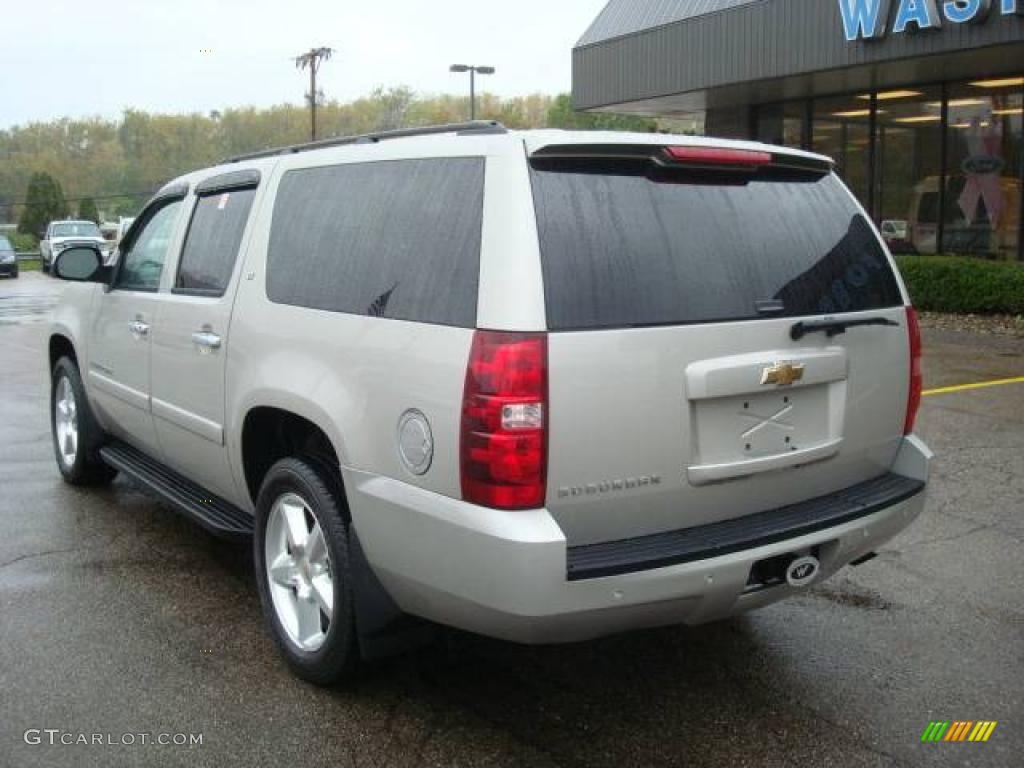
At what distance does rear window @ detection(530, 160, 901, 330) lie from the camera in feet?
9.59

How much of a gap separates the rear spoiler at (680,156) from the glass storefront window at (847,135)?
49.6ft

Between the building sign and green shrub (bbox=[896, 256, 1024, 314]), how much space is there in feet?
11.1

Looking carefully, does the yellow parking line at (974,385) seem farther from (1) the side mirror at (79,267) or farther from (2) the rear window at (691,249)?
(1) the side mirror at (79,267)

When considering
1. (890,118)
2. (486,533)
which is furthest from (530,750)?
(890,118)

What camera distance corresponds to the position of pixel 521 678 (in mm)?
3645

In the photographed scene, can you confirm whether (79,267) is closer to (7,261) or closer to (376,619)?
(376,619)

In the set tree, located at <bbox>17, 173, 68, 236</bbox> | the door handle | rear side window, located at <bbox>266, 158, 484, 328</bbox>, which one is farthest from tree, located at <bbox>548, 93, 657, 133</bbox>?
rear side window, located at <bbox>266, 158, 484, 328</bbox>

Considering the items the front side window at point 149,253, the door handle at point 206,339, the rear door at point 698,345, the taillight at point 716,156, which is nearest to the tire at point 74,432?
the front side window at point 149,253

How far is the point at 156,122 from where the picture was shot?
4697 inches

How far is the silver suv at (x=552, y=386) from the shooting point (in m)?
2.81

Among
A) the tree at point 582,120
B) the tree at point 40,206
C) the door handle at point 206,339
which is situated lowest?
the door handle at point 206,339

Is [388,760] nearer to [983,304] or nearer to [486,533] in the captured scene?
[486,533]

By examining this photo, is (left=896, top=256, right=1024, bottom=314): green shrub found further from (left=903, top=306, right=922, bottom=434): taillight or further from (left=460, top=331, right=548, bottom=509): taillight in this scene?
(left=460, top=331, right=548, bottom=509): taillight

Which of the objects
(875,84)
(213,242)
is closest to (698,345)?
(213,242)
